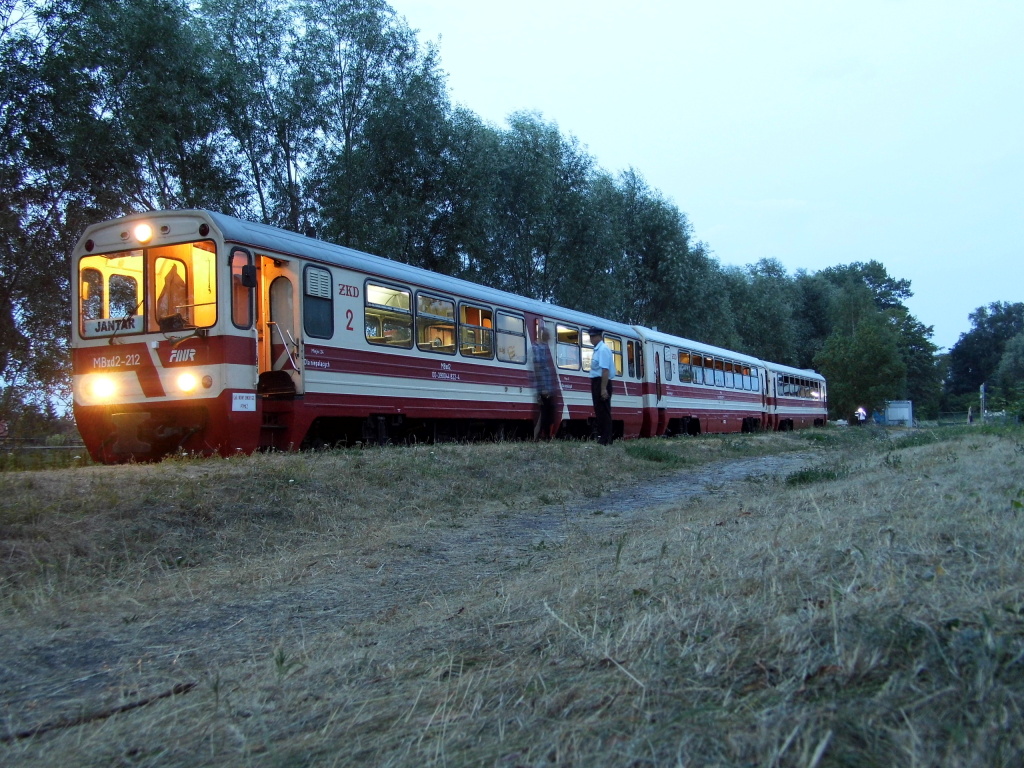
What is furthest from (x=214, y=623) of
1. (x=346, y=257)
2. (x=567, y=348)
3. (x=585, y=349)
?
(x=585, y=349)

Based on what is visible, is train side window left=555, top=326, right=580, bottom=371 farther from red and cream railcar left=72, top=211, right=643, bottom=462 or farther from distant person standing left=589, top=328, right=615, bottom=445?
red and cream railcar left=72, top=211, right=643, bottom=462

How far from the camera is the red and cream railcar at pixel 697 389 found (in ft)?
72.5

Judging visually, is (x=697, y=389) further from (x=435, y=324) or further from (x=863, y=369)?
(x=863, y=369)

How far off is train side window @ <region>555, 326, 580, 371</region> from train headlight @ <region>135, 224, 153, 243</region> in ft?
29.7

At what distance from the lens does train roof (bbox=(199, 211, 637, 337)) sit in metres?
10.1

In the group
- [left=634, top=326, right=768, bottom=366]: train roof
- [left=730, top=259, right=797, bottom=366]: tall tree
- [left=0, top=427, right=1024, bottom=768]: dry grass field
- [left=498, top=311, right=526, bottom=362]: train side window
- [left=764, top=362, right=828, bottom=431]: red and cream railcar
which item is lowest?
[left=0, top=427, right=1024, bottom=768]: dry grass field

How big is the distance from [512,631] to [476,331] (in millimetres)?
11979

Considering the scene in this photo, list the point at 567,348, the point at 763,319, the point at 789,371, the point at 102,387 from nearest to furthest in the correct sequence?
1. the point at 102,387
2. the point at 567,348
3. the point at 789,371
4. the point at 763,319

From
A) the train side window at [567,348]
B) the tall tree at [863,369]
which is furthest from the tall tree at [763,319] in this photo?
the train side window at [567,348]

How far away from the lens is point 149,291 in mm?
10297

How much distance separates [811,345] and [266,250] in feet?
224

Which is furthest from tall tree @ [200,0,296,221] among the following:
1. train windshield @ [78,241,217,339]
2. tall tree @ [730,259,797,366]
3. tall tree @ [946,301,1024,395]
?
tall tree @ [946,301,1024,395]

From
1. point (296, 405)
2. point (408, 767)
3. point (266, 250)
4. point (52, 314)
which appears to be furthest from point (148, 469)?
point (52, 314)

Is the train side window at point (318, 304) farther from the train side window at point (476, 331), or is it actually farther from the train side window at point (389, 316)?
the train side window at point (476, 331)
